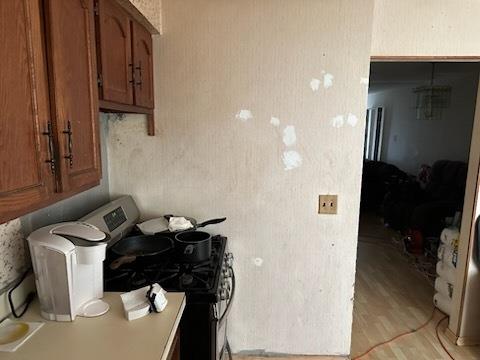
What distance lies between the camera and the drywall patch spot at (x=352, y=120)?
1922mm

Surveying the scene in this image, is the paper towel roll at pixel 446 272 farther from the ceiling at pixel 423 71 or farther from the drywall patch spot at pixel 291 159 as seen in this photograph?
the ceiling at pixel 423 71

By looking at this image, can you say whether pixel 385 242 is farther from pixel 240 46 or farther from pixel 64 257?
pixel 64 257

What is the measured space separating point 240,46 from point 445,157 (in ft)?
15.0

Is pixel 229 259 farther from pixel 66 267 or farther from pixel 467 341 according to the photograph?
pixel 467 341

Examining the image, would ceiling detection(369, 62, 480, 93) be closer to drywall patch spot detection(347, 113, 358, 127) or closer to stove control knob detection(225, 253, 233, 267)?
drywall patch spot detection(347, 113, 358, 127)

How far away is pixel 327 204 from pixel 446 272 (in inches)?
55.2

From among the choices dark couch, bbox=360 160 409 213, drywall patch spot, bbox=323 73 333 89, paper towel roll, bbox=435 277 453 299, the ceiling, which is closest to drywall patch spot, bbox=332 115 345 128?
drywall patch spot, bbox=323 73 333 89

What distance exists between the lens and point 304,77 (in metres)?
1.90

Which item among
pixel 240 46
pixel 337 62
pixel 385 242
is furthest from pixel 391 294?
pixel 240 46

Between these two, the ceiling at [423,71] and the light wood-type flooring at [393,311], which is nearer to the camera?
the light wood-type flooring at [393,311]

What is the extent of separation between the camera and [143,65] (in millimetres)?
1750

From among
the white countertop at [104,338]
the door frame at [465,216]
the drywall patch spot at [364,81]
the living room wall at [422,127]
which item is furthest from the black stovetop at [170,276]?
the living room wall at [422,127]

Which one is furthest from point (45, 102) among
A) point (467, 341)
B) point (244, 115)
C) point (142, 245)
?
point (467, 341)

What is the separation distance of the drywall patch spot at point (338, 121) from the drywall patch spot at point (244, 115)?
0.47m
